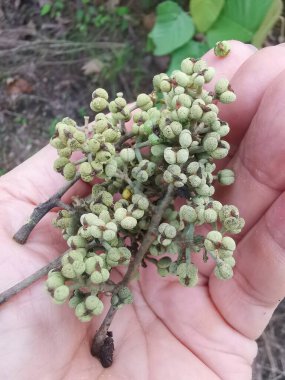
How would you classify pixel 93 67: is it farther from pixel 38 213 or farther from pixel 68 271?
pixel 68 271

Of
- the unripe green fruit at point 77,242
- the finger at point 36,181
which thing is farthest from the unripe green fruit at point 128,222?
the finger at point 36,181

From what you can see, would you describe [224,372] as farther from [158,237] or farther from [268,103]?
[268,103]

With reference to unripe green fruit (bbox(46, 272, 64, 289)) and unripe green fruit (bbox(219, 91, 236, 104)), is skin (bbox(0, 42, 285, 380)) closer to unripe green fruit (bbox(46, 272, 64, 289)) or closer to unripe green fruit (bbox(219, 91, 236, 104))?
unripe green fruit (bbox(219, 91, 236, 104))

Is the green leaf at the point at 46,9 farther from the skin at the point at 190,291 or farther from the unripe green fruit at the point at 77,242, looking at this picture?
the unripe green fruit at the point at 77,242

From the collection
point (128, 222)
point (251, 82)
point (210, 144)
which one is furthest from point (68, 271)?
point (251, 82)

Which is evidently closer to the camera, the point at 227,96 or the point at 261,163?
the point at 227,96

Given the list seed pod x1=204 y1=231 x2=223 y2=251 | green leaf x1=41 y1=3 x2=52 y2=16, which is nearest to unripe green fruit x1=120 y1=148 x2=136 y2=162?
seed pod x1=204 y1=231 x2=223 y2=251
